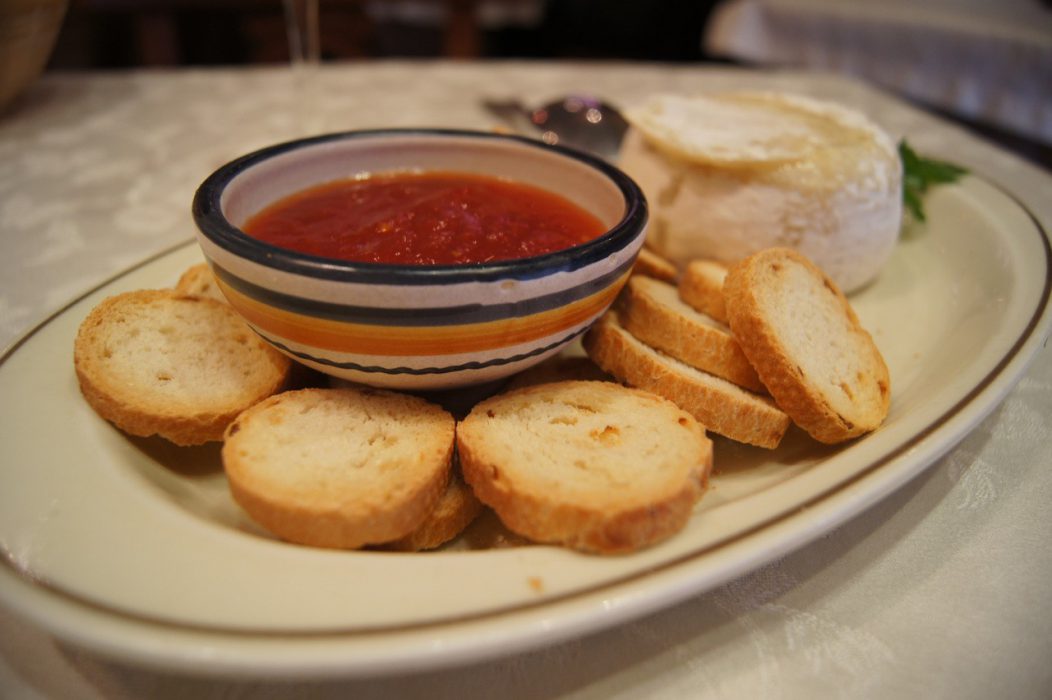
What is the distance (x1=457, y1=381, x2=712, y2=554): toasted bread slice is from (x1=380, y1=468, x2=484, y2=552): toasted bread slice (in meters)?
0.05

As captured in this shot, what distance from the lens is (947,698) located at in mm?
1176

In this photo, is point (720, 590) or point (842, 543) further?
point (842, 543)

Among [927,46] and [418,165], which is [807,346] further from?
[927,46]

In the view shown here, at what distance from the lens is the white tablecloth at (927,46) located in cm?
599

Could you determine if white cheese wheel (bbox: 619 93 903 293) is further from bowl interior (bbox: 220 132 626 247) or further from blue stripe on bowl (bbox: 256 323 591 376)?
blue stripe on bowl (bbox: 256 323 591 376)

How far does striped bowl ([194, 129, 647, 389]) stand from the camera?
1393 millimetres

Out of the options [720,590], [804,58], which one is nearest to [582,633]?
[720,590]

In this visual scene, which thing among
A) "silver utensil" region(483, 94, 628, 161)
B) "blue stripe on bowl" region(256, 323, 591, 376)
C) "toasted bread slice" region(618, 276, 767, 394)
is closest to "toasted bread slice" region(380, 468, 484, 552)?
"blue stripe on bowl" region(256, 323, 591, 376)

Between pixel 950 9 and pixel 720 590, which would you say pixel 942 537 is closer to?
pixel 720 590

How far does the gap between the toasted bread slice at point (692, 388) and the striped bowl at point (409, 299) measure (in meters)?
0.15

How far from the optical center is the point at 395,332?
4.75 feet

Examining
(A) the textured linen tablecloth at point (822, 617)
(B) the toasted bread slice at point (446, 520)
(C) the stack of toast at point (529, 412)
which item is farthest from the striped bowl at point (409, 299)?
(A) the textured linen tablecloth at point (822, 617)

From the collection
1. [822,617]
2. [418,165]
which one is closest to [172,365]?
[418,165]

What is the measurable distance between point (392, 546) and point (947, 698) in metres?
0.99
